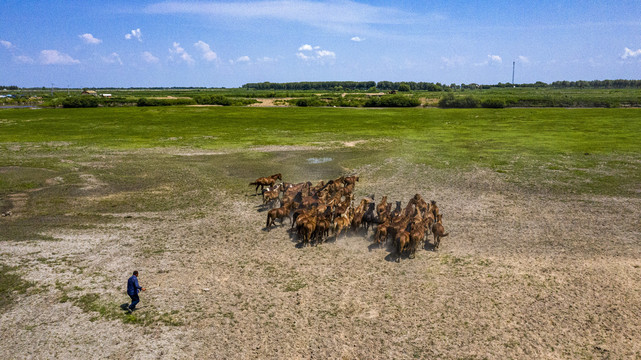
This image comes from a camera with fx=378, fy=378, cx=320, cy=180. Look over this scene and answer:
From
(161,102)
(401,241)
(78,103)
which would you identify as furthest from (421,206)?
(78,103)

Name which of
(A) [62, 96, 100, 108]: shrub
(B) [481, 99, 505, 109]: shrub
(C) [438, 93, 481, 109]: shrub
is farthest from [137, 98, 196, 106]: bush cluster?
(B) [481, 99, 505, 109]: shrub

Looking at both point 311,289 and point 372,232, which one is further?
point 372,232

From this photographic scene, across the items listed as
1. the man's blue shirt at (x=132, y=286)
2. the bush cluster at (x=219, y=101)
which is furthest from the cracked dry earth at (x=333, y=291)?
the bush cluster at (x=219, y=101)

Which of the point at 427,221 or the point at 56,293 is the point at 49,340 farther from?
the point at 427,221

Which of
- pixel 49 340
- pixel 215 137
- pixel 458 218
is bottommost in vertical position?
pixel 49 340

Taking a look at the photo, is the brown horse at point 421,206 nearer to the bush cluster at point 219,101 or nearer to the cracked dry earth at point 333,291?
the cracked dry earth at point 333,291

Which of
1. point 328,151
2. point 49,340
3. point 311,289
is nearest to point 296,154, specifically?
point 328,151

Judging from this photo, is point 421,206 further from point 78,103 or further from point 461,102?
point 78,103
